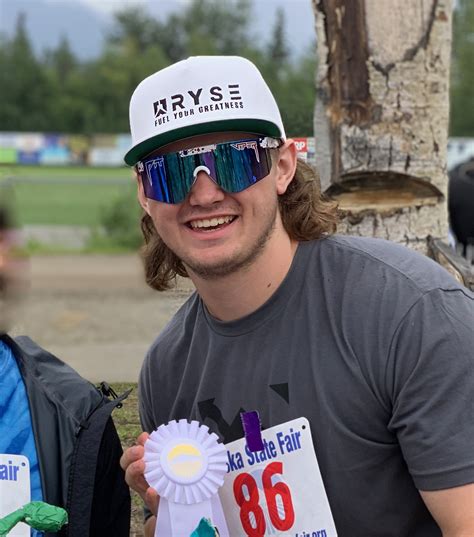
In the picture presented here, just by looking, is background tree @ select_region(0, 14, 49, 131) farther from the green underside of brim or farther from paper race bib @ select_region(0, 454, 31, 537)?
paper race bib @ select_region(0, 454, 31, 537)

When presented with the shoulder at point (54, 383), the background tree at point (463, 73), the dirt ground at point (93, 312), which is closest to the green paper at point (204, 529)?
the shoulder at point (54, 383)

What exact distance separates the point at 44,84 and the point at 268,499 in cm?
5500

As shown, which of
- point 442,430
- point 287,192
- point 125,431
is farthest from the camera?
point 125,431

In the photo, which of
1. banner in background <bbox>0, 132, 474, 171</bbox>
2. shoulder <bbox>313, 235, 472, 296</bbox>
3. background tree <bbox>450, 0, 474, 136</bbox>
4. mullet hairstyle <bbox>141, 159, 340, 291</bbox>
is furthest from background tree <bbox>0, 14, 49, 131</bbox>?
shoulder <bbox>313, 235, 472, 296</bbox>

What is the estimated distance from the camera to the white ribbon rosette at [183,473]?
1.92 meters

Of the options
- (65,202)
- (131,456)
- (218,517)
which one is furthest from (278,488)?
(65,202)

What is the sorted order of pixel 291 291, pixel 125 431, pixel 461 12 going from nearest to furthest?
1. pixel 291 291
2. pixel 125 431
3. pixel 461 12

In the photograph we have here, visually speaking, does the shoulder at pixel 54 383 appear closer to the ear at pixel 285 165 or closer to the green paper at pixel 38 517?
the green paper at pixel 38 517

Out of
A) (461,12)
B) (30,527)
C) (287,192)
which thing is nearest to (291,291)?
(287,192)

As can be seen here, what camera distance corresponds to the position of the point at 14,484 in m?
1.94

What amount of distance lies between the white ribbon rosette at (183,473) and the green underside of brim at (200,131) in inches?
26.2

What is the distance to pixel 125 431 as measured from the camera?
259 cm

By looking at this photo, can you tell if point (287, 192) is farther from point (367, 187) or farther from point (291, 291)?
point (367, 187)

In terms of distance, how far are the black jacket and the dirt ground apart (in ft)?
12.5
